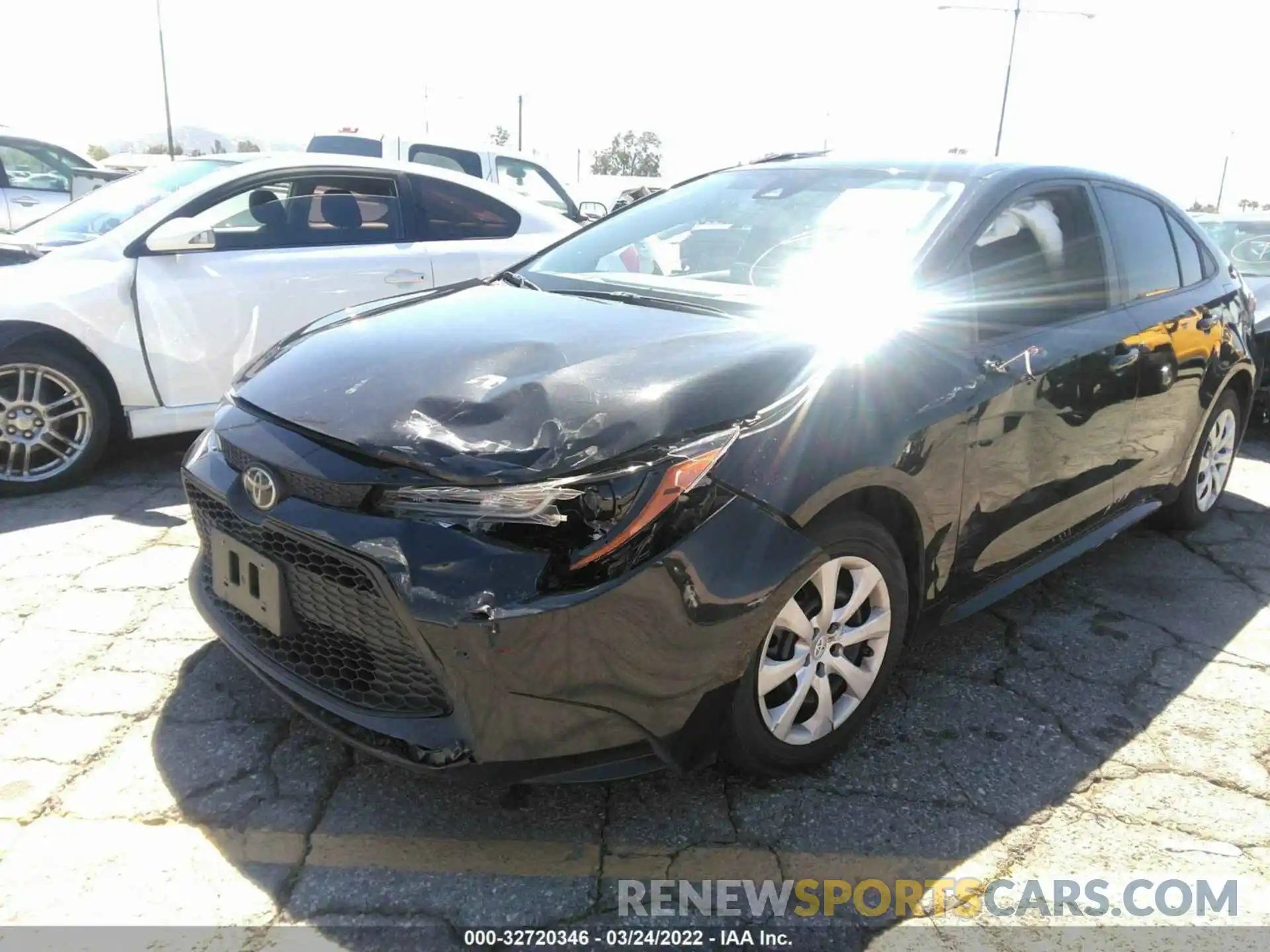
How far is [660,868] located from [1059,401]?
184 centimetres

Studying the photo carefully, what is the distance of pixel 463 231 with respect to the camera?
17.8ft

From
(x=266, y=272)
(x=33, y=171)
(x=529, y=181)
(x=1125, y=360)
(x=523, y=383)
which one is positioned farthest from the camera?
(x=529, y=181)

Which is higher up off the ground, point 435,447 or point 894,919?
point 435,447

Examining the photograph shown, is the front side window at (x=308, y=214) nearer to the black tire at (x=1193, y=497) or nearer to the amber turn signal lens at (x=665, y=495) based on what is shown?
the amber turn signal lens at (x=665, y=495)

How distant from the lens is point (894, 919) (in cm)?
204

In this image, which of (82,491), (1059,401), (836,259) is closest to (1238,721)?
(1059,401)

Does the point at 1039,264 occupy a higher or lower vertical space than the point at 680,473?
higher

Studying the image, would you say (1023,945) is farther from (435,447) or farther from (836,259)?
(836,259)

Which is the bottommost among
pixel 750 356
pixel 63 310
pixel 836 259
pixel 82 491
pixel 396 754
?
pixel 82 491

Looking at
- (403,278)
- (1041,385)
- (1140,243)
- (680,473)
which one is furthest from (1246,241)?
(680,473)

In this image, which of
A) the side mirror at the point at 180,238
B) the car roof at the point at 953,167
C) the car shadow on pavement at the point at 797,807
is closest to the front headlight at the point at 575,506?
the car shadow on pavement at the point at 797,807

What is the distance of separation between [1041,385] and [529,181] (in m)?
8.64

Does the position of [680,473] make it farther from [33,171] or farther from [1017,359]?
[33,171]

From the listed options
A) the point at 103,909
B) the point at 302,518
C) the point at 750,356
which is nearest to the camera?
the point at 103,909
